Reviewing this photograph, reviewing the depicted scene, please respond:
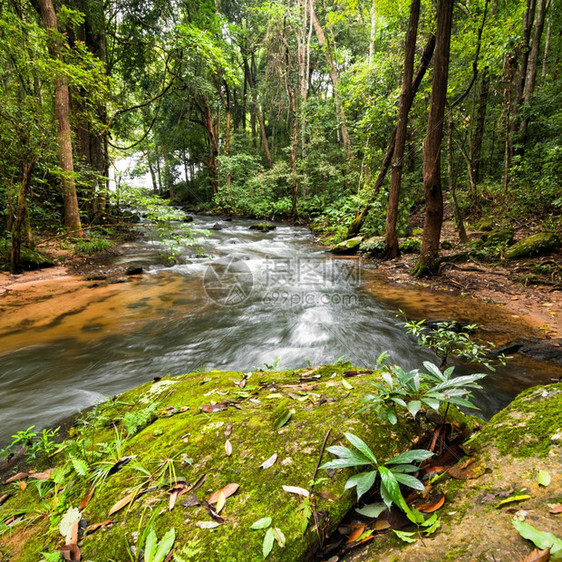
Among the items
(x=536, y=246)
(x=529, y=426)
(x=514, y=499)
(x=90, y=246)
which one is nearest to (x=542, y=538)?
(x=514, y=499)

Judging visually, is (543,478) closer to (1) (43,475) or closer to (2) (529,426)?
(2) (529,426)

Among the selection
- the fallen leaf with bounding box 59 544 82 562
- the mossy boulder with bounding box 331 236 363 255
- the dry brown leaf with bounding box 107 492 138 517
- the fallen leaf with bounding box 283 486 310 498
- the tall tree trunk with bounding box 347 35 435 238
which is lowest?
the fallen leaf with bounding box 59 544 82 562

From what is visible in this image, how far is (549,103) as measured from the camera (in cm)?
1104

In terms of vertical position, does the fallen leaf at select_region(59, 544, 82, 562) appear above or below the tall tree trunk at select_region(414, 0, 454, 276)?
below

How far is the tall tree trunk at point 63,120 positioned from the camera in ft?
23.0

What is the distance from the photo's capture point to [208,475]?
4.55 ft

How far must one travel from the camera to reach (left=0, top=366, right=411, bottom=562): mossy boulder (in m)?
1.13

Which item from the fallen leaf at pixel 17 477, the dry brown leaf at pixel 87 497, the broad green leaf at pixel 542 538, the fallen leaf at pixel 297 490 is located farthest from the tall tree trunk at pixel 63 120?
the broad green leaf at pixel 542 538

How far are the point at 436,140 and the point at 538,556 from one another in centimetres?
759

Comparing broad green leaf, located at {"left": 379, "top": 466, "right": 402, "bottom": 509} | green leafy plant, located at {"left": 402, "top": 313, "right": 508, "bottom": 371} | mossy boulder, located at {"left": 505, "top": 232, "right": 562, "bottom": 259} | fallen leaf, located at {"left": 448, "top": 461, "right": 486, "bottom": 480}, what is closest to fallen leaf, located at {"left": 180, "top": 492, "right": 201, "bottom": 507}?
broad green leaf, located at {"left": 379, "top": 466, "right": 402, "bottom": 509}

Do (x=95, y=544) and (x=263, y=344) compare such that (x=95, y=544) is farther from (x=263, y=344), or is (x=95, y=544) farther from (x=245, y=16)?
(x=245, y=16)

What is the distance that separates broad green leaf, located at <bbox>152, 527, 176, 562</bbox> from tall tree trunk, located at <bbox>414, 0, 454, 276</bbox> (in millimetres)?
7403

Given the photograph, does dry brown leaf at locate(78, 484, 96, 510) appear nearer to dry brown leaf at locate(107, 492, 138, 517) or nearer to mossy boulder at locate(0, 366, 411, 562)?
mossy boulder at locate(0, 366, 411, 562)

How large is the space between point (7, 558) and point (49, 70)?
9.04m
